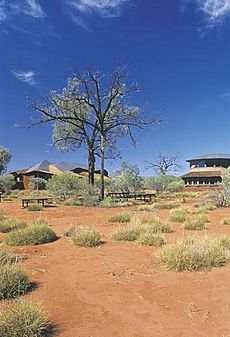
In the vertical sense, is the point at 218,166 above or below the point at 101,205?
above

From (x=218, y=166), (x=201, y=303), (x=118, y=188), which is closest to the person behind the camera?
(x=201, y=303)

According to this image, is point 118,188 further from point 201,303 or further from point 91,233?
point 201,303

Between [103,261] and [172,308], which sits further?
[103,261]

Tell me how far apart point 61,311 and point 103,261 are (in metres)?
2.80

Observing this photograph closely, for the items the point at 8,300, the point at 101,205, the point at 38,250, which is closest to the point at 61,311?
the point at 8,300

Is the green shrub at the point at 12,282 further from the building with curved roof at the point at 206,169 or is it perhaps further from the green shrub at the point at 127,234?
the building with curved roof at the point at 206,169

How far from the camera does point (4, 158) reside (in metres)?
62.9

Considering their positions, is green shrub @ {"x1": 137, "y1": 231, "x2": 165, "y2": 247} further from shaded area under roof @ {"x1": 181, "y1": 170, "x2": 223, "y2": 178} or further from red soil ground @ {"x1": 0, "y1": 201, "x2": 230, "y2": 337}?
shaded area under roof @ {"x1": 181, "y1": 170, "x2": 223, "y2": 178}

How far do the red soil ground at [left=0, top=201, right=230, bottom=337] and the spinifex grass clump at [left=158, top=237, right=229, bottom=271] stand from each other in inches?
8.3

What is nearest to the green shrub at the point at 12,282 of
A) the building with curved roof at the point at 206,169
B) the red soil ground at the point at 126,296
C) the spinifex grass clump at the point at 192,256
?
the red soil ground at the point at 126,296

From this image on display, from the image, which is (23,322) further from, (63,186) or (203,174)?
(203,174)

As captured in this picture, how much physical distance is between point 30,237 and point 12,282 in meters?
4.40

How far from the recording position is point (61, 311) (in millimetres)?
4719

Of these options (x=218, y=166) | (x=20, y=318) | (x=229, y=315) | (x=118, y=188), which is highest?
(x=218, y=166)
